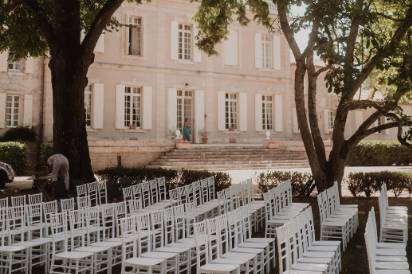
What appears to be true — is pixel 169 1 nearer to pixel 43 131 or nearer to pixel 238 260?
pixel 43 131

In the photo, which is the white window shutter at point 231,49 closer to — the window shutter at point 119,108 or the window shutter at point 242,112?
the window shutter at point 242,112

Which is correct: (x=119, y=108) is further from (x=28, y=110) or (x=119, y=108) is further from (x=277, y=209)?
(x=277, y=209)

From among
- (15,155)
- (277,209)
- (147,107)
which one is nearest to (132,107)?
(147,107)

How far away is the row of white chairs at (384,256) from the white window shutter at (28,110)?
18.0m

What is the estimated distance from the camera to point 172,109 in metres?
24.3

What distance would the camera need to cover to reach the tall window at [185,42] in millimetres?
25172

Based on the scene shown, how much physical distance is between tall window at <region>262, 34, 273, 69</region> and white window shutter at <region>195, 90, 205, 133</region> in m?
4.81

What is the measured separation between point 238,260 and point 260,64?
22.8 meters

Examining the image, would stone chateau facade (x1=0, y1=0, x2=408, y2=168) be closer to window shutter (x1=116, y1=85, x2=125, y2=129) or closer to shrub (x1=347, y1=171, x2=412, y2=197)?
window shutter (x1=116, y1=85, x2=125, y2=129)

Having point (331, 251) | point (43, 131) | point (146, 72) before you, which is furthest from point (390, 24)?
point (43, 131)

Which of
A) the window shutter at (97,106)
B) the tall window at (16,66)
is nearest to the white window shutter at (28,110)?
the tall window at (16,66)

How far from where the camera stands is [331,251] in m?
5.53

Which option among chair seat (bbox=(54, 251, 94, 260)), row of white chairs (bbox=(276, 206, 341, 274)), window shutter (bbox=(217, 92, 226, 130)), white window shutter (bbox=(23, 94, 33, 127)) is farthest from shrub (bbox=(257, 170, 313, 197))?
window shutter (bbox=(217, 92, 226, 130))

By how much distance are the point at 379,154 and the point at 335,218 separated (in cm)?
1973
